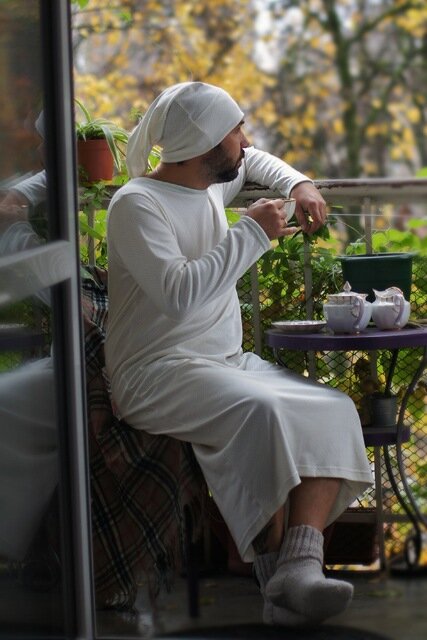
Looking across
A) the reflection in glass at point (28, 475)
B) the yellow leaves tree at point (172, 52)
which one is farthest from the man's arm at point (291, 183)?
the yellow leaves tree at point (172, 52)

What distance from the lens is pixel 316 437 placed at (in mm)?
2484

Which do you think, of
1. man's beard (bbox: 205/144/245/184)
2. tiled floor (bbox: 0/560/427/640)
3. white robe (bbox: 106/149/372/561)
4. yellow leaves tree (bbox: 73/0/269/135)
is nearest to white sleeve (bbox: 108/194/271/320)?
white robe (bbox: 106/149/372/561)

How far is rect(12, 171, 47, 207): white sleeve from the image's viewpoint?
190 cm

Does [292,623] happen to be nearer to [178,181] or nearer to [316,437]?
[316,437]

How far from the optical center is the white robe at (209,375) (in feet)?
8.07

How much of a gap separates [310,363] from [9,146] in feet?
4.93

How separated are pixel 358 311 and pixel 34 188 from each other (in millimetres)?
953

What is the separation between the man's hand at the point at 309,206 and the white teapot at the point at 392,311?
0.75ft

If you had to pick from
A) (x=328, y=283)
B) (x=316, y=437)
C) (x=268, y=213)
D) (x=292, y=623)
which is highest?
(x=268, y=213)

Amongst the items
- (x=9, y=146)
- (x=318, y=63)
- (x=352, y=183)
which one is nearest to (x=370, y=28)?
(x=318, y=63)

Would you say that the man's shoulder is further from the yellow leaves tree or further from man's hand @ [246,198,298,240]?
the yellow leaves tree

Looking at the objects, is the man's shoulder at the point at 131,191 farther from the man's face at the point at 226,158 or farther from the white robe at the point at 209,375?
the man's face at the point at 226,158

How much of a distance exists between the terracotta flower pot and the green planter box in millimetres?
708

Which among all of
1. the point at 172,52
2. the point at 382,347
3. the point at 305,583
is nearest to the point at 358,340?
the point at 382,347
